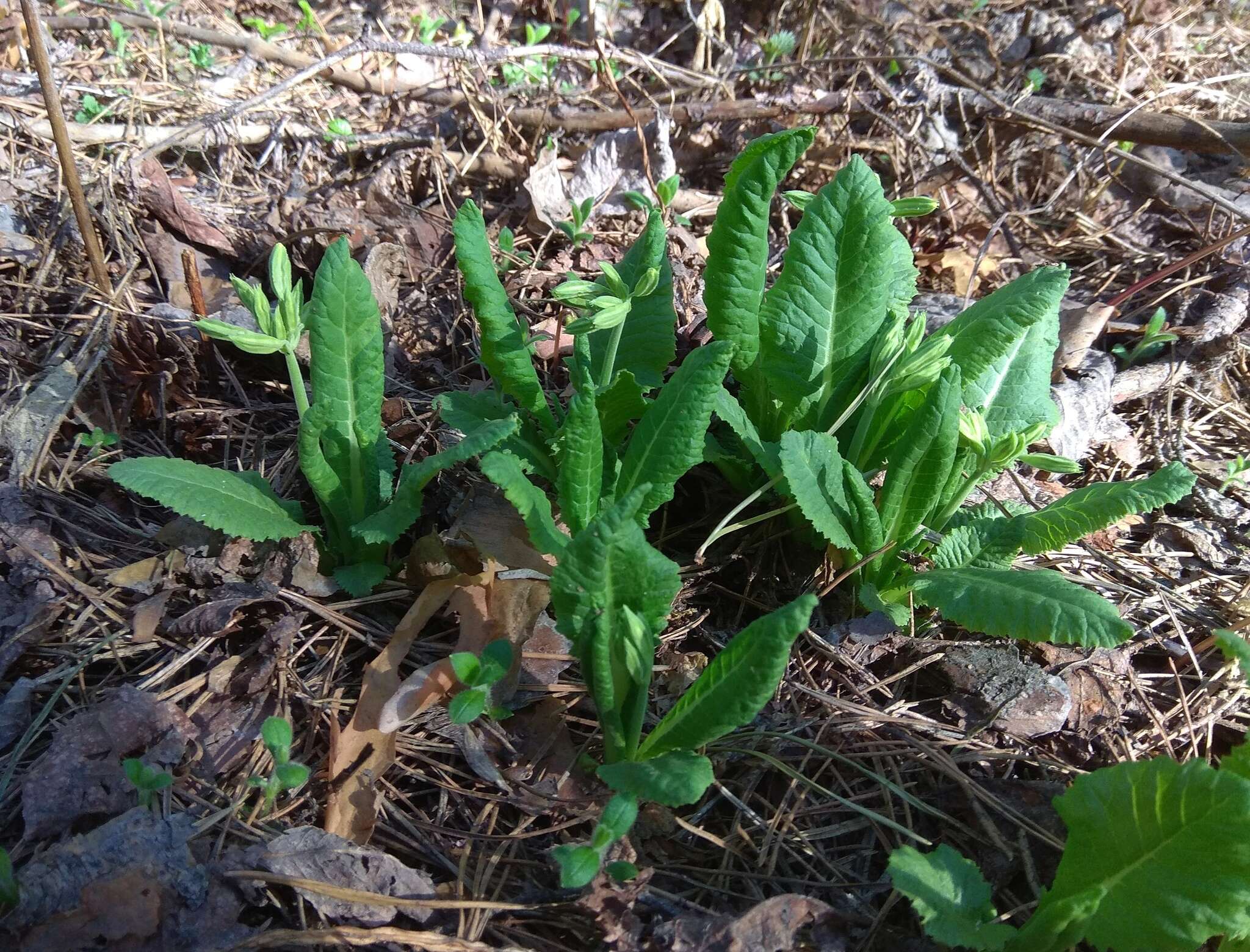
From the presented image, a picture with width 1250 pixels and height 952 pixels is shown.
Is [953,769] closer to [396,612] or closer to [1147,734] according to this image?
[1147,734]

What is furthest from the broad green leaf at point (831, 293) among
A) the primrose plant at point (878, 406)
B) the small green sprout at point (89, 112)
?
the small green sprout at point (89, 112)

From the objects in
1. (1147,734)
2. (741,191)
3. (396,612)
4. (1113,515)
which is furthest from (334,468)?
(1147,734)

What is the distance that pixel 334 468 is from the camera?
203cm

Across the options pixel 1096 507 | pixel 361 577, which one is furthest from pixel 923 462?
pixel 361 577

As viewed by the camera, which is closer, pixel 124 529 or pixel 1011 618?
pixel 1011 618

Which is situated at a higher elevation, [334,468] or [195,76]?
[195,76]

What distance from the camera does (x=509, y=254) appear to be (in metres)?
2.87

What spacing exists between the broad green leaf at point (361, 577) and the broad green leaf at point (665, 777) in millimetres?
725

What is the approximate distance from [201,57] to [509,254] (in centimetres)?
192

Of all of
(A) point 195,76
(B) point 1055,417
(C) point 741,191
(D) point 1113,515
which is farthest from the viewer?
(A) point 195,76

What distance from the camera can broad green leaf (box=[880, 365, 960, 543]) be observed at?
1.91 metres

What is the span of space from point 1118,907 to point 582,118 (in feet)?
10.3

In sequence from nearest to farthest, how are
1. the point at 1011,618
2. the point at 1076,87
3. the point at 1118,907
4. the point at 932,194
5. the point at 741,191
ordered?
1. the point at 1118,907
2. the point at 1011,618
3. the point at 741,191
4. the point at 932,194
5. the point at 1076,87

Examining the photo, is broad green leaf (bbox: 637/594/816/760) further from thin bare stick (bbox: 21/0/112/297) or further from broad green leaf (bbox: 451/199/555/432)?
thin bare stick (bbox: 21/0/112/297)
